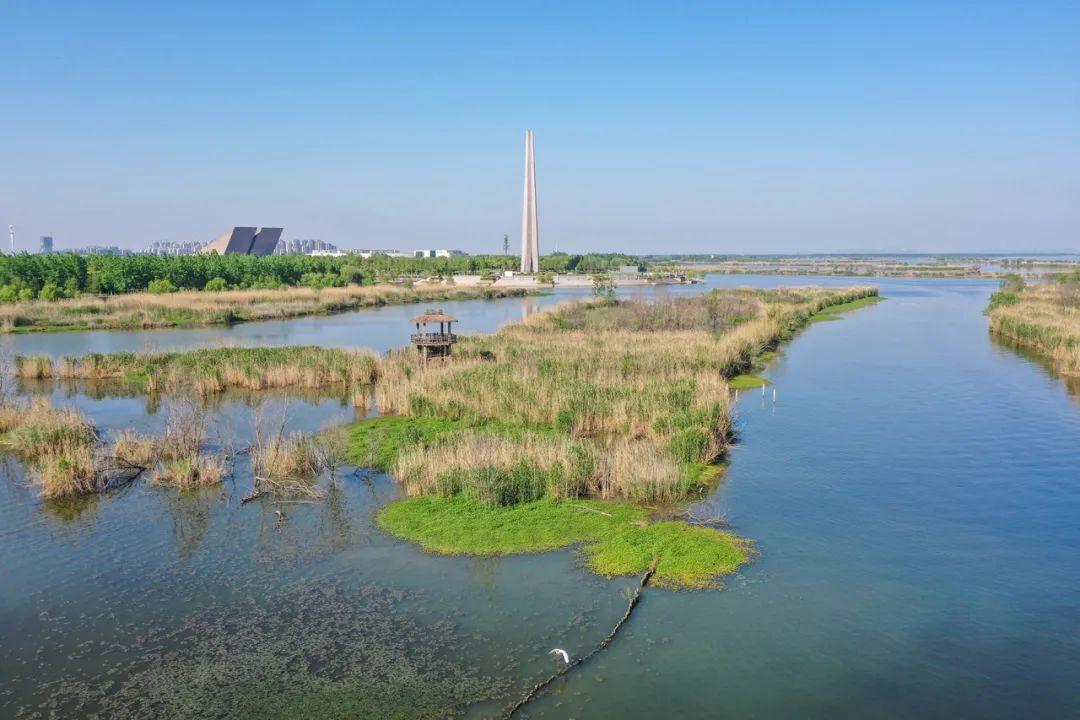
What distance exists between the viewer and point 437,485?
14.1 metres

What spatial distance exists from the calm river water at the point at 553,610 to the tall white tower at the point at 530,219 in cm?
7385

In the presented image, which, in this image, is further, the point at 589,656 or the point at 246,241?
the point at 246,241

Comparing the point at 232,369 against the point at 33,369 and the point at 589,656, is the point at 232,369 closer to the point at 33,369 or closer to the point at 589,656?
the point at 33,369

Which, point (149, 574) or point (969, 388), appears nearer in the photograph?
point (149, 574)

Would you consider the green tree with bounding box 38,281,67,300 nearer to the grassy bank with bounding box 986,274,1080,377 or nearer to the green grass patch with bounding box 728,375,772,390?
the green grass patch with bounding box 728,375,772,390

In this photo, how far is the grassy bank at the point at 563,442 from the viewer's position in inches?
485

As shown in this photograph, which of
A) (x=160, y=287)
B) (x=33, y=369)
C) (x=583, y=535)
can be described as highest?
(x=160, y=287)

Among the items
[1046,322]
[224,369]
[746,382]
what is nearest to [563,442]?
[746,382]

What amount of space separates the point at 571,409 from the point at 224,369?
12769 mm

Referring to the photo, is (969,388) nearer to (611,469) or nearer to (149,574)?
(611,469)

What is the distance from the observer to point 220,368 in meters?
25.3

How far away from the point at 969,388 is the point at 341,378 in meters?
21.7

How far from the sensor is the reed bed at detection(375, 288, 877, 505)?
14.1m

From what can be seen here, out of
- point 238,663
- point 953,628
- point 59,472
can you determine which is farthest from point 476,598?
point 59,472
